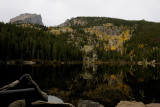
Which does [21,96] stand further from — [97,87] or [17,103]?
[97,87]

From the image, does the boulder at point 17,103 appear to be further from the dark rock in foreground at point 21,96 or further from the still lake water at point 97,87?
the still lake water at point 97,87

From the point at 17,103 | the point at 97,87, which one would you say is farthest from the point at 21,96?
the point at 97,87

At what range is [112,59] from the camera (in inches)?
7121

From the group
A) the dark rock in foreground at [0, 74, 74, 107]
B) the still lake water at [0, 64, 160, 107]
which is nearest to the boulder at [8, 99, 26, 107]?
the dark rock in foreground at [0, 74, 74, 107]

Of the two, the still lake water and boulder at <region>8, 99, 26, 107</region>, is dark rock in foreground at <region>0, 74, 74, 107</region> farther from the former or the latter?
the still lake water

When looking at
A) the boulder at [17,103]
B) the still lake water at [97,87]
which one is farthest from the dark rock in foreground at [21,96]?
the still lake water at [97,87]

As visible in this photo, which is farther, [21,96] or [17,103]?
[17,103]

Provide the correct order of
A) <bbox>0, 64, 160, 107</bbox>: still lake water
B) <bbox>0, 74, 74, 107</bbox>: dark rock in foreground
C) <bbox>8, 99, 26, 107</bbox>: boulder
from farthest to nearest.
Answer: <bbox>0, 64, 160, 107</bbox>: still lake water → <bbox>8, 99, 26, 107</bbox>: boulder → <bbox>0, 74, 74, 107</bbox>: dark rock in foreground

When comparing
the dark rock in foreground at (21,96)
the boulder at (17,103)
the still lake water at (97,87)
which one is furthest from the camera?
the still lake water at (97,87)

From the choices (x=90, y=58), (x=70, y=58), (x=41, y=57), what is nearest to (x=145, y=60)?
(x=90, y=58)

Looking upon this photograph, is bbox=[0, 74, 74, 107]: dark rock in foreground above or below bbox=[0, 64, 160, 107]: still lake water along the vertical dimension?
above

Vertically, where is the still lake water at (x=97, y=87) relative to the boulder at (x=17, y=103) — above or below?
below

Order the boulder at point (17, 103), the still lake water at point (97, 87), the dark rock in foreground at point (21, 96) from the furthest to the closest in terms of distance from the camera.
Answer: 1. the still lake water at point (97, 87)
2. the boulder at point (17, 103)
3. the dark rock in foreground at point (21, 96)

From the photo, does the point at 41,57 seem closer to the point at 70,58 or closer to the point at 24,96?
the point at 70,58
